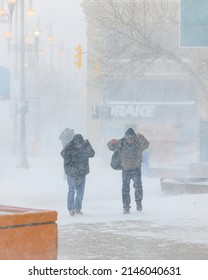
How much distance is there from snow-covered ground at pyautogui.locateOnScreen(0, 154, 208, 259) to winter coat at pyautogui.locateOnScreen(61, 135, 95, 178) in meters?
0.83

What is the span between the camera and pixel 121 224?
1527 centimetres

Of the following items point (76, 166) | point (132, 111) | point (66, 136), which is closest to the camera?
point (76, 166)

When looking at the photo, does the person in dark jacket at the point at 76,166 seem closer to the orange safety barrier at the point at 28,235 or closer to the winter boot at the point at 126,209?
the winter boot at the point at 126,209

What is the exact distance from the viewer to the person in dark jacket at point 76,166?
1683 cm

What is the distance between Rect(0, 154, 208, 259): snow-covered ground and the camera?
1207cm

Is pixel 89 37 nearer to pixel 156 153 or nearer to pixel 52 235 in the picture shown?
pixel 156 153

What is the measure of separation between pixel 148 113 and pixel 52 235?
2030 inches

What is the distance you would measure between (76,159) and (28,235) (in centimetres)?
716

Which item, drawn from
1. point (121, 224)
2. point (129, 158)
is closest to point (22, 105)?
point (129, 158)

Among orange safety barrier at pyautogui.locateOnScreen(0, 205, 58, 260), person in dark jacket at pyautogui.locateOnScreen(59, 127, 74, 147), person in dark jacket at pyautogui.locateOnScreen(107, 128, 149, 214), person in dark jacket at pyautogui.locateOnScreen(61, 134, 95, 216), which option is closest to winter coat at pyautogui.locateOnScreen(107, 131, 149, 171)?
person in dark jacket at pyautogui.locateOnScreen(107, 128, 149, 214)

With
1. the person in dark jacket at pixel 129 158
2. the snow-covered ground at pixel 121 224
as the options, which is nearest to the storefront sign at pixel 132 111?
the snow-covered ground at pixel 121 224

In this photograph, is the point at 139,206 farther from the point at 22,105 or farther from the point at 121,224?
the point at 22,105

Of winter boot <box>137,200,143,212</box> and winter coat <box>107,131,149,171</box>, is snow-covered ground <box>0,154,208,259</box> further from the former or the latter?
winter coat <box>107,131,149,171</box>

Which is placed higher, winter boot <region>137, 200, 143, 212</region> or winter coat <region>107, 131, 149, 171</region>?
winter coat <region>107, 131, 149, 171</region>
